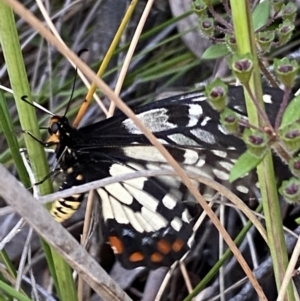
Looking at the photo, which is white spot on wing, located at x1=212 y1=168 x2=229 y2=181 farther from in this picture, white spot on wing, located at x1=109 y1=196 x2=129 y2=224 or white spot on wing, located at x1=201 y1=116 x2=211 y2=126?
white spot on wing, located at x1=109 y1=196 x2=129 y2=224

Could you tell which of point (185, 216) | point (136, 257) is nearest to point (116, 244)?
point (136, 257)

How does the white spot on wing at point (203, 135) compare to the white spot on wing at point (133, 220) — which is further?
the white spot on wing at point (133, 220)

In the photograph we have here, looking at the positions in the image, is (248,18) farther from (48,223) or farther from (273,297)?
(273,297)

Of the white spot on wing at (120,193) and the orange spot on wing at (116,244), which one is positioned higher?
the white spot on wing at (120,193)

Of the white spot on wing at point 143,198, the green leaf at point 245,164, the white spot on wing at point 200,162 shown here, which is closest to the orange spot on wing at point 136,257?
the white spot on wing at point 143,198

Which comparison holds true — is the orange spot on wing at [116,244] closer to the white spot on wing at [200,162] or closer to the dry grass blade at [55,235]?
the white spot on wing at [200,162]

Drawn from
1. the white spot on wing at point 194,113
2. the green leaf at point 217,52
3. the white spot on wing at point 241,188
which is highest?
the green leaf at point 217,52

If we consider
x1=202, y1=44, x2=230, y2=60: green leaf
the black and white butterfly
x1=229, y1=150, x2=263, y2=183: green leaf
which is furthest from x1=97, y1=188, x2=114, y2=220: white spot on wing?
x1=229, y1=150, x2=263, y2=183: green leaf

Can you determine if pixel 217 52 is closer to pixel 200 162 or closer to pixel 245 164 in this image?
pixel 200 162
